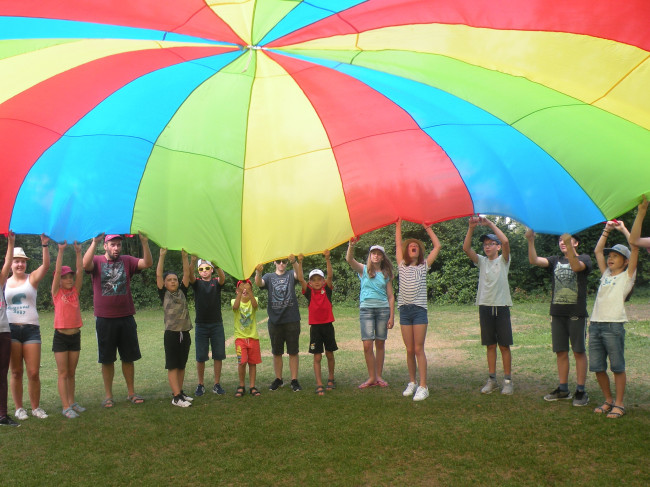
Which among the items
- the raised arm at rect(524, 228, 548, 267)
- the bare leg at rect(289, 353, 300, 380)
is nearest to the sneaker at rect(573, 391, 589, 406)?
the raised arm at rect(524, 228, 548, 267)

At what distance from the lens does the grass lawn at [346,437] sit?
13.4 ft

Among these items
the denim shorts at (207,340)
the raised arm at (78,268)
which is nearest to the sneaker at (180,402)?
the denim shorts at (207,340)

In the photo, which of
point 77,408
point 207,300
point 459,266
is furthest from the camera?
point 459,266

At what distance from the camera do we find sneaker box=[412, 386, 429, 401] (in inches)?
231

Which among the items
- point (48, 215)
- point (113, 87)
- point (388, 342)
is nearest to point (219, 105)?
point (113, 87)

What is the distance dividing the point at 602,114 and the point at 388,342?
238 inches

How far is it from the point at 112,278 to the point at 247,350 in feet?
4.99

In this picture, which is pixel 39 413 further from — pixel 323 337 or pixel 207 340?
pixel 323 337

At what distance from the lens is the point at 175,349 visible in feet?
19.8

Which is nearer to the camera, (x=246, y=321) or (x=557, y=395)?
(x=557, y=395)

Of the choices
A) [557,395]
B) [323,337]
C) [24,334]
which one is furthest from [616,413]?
[24,334]

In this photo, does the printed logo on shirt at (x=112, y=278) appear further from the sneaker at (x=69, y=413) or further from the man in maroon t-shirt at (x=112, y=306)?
the sneaker at (x=69, y=413)

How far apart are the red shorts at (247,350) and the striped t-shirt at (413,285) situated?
61.6 inches

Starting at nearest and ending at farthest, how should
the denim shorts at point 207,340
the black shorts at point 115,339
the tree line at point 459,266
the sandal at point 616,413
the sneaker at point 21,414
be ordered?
the sandal at point 616,413 < the sneaker at point 21,414 < the black shorts at point 115,339 < the denim shorts at point 207,340 < the tree line at point 459,266
